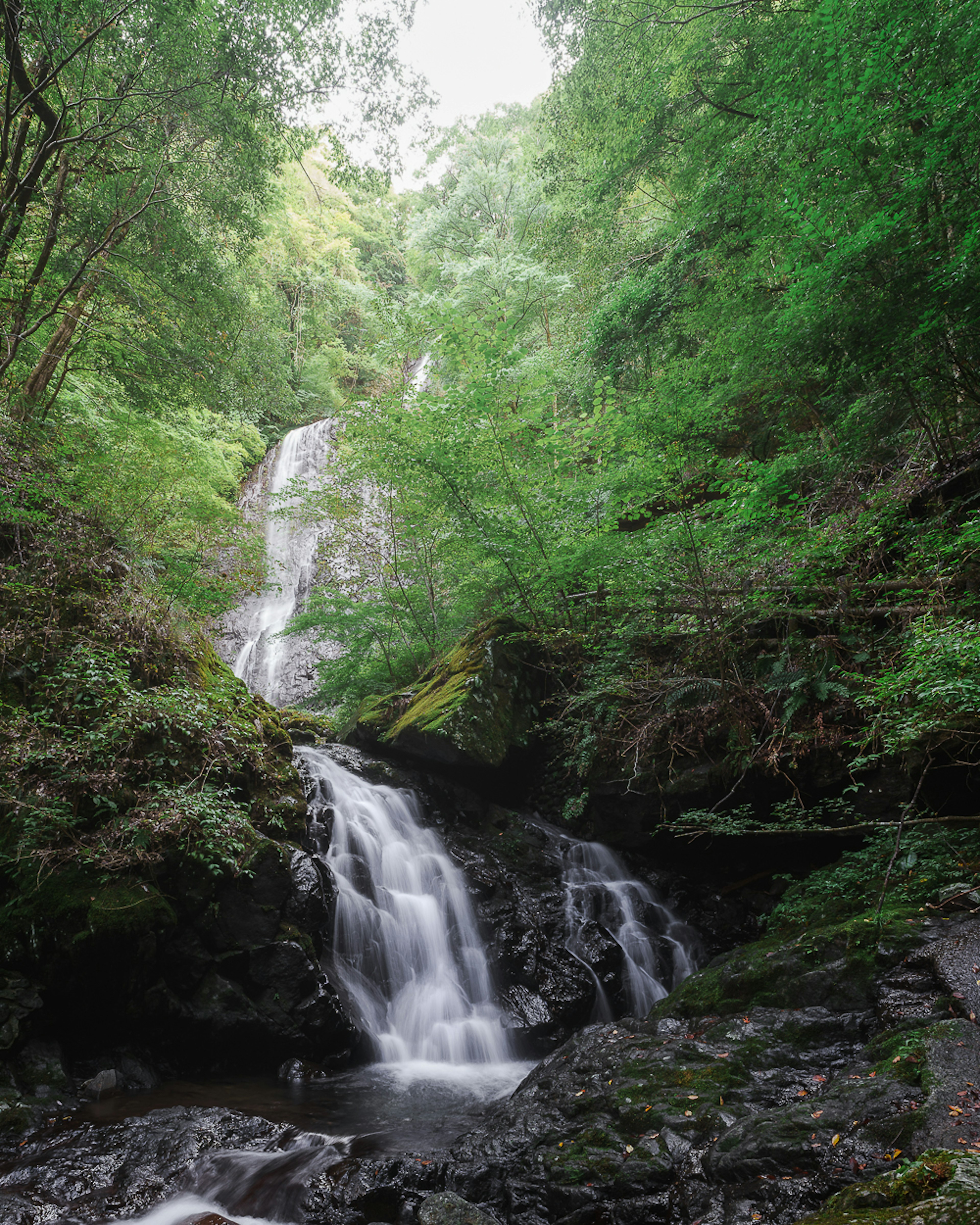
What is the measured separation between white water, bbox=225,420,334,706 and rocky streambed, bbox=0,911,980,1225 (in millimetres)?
11325

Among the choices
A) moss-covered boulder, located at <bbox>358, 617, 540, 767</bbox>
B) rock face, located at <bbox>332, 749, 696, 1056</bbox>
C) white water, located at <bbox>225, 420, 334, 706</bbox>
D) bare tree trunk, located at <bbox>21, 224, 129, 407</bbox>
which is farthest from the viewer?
white water, located at <bbox>225, 420, 334, 706</bbox>

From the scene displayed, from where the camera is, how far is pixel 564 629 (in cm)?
765

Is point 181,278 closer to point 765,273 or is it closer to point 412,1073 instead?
point 765,273

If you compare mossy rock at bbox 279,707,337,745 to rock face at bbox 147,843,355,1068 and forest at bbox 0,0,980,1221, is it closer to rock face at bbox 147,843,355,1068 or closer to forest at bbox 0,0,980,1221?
forest at bbox 0,0,980,1221

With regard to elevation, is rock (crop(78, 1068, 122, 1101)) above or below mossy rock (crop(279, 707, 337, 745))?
below

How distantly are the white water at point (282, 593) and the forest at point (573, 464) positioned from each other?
16.4ft

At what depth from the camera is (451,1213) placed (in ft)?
9.35

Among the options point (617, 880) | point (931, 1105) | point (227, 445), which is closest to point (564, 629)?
point (617, 880)

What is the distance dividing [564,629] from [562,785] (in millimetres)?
2732

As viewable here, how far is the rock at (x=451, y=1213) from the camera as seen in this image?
9.19 feet

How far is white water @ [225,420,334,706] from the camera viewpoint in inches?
632

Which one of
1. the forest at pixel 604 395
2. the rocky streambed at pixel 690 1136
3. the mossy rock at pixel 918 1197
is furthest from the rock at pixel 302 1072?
the mossy rock at pixel 918 1197

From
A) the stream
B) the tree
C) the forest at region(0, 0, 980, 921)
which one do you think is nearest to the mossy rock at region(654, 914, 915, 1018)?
the forest at region(0, 0, 980, 921)

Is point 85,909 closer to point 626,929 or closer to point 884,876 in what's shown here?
point 626,929
